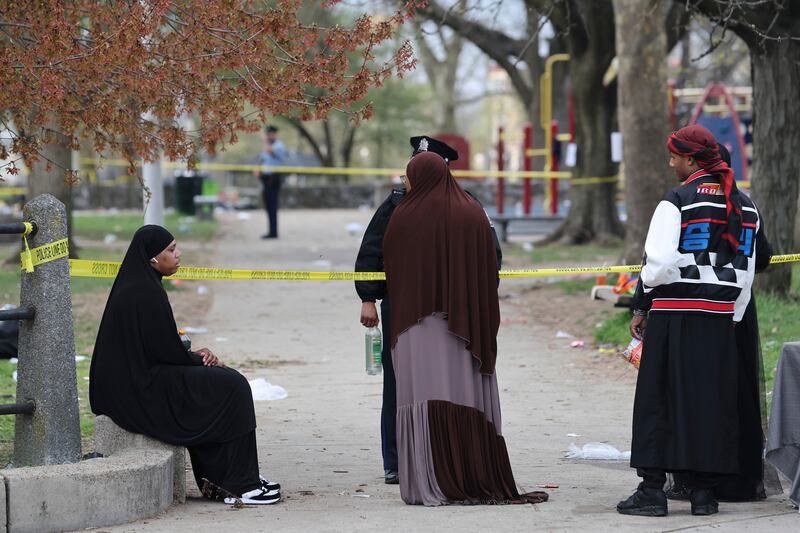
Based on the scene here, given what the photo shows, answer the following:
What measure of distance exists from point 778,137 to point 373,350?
6.41m

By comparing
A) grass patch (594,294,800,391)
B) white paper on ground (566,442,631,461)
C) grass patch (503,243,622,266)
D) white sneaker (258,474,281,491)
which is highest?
grass patch (503,243,622,266)

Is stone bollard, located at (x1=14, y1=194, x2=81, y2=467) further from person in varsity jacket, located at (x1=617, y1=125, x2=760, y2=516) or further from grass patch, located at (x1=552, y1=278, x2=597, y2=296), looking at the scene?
grass patch, located at (x1=552, y1=278, x2=597, y2=296)

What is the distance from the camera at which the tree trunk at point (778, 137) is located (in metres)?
12.0

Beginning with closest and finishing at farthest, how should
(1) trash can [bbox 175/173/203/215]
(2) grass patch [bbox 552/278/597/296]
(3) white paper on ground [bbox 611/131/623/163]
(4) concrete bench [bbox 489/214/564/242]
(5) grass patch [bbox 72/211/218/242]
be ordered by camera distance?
(2) grass patch [bbox 552/278/597/296] → (3) white paper on ground [bbox 611/131/623/163] → (4) concrete bench [bbox 489/214/564/242] → (5) grass patch [bbox 72/211/218/242] → (1) trash can [bbox 175/173/203/215]

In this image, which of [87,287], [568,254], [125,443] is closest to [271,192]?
[568,254]

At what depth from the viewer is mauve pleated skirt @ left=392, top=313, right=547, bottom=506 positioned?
6262 mm

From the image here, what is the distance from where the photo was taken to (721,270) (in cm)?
607

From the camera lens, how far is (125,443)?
628 centimetres

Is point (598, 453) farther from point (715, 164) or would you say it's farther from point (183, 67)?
point (183, 67)

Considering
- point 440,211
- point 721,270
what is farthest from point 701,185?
point 440,211

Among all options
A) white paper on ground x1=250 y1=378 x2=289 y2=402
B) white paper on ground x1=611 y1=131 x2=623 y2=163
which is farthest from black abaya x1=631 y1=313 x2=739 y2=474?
white paper on ground x1=611 y1=131 x2=623 y2=163

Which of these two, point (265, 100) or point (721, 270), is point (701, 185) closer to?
point (721, 270)

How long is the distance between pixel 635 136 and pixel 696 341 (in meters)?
9.07

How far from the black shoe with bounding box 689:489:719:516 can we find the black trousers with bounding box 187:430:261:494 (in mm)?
2092
